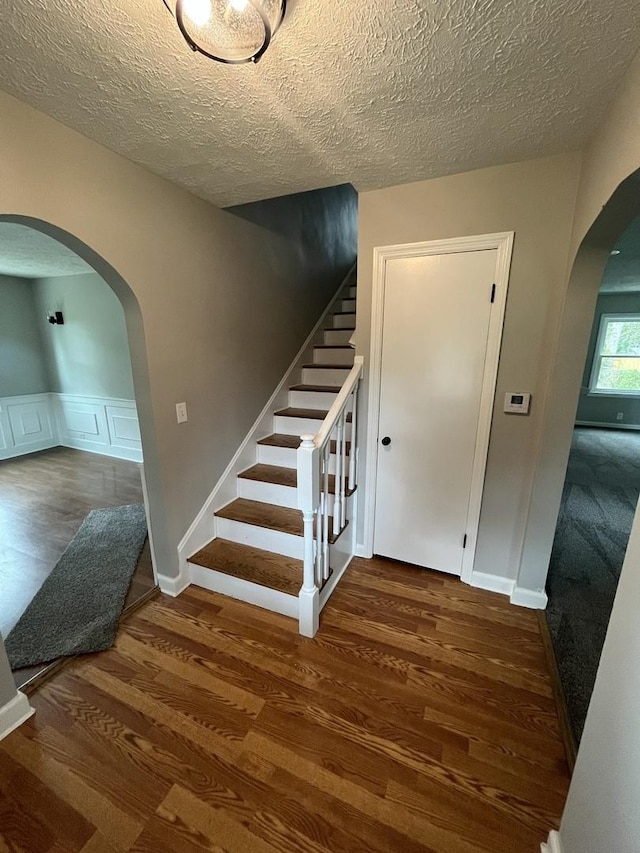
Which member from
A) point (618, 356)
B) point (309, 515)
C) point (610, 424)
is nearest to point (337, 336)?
point (309, 515)

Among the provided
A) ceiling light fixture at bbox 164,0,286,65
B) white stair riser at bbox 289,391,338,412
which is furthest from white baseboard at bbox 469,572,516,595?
ceiling light fixture at bbox 164,0,286,65

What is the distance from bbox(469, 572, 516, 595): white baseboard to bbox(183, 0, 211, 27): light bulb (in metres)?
2.66

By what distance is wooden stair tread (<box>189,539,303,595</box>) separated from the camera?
194 cm

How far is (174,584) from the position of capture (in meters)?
2.07

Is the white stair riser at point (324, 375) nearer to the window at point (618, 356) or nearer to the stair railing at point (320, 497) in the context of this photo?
the stair railing at point (320, 497)

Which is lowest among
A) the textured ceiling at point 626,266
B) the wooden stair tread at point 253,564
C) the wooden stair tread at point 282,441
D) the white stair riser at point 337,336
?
the wooden stair tread at point 253,564

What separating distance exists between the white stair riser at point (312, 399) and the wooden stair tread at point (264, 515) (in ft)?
3.14

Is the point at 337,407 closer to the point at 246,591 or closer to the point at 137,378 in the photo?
the point at 137,378

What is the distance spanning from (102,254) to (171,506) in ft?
4.43

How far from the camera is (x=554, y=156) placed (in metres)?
1.56

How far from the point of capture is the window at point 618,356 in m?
6.04

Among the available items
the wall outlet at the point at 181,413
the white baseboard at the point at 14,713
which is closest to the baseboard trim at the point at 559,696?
the white baseboard at the point at 14,713

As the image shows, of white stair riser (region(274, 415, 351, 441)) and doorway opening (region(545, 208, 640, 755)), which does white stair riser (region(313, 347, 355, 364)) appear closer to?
white stair riser (region(274, 415, 351, 441))

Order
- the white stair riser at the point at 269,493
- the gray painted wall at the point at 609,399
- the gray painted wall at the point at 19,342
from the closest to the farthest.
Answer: the white stair riser at the point at 269,493 → the gray painted wall at the point at 19,342 → the gray painted wall at the point at 609,399
